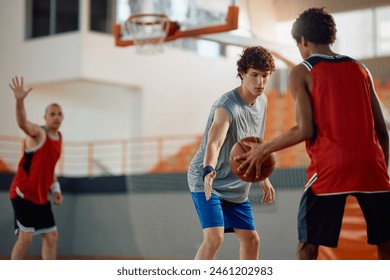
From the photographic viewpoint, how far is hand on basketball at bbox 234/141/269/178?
313cm

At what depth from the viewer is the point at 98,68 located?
9469 mm

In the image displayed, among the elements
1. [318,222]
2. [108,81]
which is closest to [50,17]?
[108,81]

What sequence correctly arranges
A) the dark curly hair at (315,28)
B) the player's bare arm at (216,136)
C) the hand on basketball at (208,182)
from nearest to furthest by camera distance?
1. the dark curly hair at (315,28)
2. the hand on basketball at (208,182)
3. the player's bare arm at (216,136)

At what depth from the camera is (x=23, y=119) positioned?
182 inches

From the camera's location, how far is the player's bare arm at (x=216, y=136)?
139 inches

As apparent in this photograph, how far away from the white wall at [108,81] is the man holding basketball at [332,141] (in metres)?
6.15

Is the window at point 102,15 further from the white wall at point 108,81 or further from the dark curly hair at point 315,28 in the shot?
the dark curly hair at point 315,28

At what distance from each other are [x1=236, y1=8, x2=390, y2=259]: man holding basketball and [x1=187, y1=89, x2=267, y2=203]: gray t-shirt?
1.59 feet

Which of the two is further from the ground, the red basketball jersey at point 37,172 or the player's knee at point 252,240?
the red basketball jersey at point 37,172

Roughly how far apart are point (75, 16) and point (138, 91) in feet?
4.22

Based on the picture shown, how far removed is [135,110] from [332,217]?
732 centimetres

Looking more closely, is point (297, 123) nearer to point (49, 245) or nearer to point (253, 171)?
point (253, 171)

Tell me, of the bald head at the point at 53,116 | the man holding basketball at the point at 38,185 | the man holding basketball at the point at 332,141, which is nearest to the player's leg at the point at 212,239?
the man holding basketball at the point at 332,141
